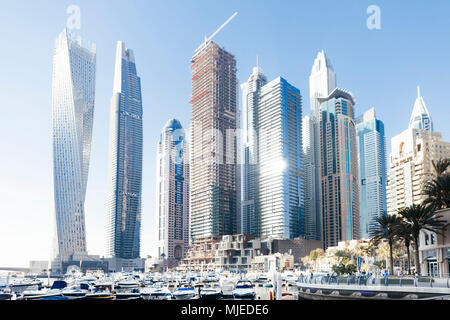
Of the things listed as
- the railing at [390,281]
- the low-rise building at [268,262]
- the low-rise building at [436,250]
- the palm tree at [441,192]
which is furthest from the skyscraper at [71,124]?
the railing at [390,281]

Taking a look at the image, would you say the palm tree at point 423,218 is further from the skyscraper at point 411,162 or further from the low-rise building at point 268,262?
the low-rise building at point 268,262

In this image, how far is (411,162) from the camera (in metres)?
139

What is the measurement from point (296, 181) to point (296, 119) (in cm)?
2654

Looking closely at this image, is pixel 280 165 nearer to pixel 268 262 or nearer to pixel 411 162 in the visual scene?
pixel 268 262

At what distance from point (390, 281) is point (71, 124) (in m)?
147

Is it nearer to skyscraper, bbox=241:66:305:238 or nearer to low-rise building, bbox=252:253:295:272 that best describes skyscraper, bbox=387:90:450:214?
low-rise building, bbox=252:253:295:272

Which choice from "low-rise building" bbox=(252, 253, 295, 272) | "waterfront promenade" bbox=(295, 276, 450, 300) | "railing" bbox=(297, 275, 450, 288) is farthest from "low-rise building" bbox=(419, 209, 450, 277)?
"low-rise building" bbox=(252, 253, 295, 272)

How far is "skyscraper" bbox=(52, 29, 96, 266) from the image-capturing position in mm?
159250

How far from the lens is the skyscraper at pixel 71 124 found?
159 meters

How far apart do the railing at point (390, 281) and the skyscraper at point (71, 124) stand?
141 metres

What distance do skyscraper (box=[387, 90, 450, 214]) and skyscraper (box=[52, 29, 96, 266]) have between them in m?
107

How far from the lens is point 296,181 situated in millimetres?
191750
